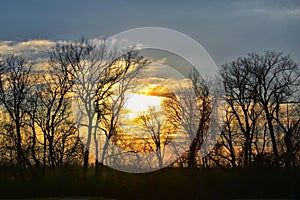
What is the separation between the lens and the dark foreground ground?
35.4m

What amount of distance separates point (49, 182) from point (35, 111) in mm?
5823

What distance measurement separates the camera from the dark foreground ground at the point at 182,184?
116 ft

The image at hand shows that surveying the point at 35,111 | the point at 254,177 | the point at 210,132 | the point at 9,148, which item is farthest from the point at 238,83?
the point at 9,148

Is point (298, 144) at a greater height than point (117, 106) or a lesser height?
lesser

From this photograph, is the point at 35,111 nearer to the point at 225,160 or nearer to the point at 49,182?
the point at 49,182

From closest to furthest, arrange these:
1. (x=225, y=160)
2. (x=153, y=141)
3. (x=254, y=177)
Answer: (x=254, y=177)
(x=225, y=160)
(x=153, y=141)

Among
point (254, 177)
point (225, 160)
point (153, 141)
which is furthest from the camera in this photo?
point (153, 141)

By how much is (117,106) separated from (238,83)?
10120 millimetres

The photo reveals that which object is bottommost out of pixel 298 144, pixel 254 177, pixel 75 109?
pixel 254 177

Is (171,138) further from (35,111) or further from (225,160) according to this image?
(35,111)

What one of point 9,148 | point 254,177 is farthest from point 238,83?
point 9,148

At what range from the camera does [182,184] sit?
35.3m

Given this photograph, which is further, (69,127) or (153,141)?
(153,141)

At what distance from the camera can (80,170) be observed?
37812 millimetres
